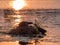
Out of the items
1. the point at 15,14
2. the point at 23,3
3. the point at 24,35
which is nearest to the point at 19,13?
the point at 15,14

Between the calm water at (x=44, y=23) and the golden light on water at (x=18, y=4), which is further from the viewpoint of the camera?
the golden light on water at (x=18, y=4)

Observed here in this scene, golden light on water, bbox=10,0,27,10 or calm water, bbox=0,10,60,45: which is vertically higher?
golden light on water, bbox=10,0,27,10

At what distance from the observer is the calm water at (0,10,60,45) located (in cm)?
256

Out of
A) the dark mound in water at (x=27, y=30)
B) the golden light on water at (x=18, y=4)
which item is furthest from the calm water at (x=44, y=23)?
the golden light on water at (x=18, y=4)

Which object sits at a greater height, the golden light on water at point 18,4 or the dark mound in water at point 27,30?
the golden light on water at point 18,4

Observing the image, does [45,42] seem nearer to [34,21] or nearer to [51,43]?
[51,43]

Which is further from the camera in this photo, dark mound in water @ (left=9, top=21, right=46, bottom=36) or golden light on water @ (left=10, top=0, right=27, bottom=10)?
golden light on water @ (left=10, top=0, right=27, bottom=10)

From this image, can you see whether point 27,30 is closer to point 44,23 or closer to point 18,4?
point 44,23

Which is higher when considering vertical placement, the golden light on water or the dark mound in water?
the golden light on water

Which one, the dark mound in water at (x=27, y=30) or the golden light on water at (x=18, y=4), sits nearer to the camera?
the dark mound in water at (x=27, y=30)

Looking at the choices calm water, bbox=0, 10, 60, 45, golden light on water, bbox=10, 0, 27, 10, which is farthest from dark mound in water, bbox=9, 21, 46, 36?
golden light on water, bbox=10, 0, 27, 10

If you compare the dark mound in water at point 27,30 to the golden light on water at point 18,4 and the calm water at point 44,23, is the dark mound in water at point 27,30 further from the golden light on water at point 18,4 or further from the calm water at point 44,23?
the golden light on water at point 18,4

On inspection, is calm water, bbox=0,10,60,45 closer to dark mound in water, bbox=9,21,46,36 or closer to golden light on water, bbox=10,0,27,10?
dark mound in water, bbox=9,21,46,36

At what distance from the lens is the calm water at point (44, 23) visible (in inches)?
101
